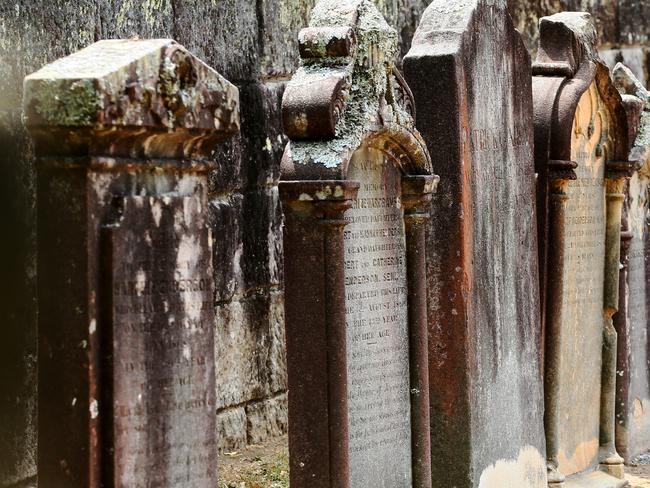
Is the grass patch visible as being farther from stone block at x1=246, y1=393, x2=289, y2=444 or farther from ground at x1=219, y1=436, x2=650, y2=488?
stone block at x1=246, y1=393, x2=289, y2=444

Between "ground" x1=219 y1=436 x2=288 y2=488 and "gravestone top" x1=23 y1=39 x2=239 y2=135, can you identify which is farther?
"ground" x1=219 y1=436 x2=288 y2=488

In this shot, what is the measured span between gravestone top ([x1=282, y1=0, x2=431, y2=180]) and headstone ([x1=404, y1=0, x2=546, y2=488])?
1.07 feet

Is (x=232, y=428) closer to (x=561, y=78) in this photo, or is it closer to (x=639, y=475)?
(x=639, y=475)

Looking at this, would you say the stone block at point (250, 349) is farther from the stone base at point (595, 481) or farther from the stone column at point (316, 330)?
the stone column at point (316, 330)

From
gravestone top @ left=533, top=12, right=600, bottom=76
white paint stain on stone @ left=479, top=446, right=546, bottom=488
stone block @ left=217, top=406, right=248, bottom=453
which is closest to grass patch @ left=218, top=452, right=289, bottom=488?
stone block @ left=217, top=406, right=248, bottom=453

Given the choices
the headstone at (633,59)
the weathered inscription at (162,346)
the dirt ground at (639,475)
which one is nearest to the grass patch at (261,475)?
the dirt ground at (639,475)

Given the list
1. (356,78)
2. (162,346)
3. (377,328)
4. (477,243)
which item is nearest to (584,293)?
(477,243)

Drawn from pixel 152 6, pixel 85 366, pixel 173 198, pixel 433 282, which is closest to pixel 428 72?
pixel 433 282

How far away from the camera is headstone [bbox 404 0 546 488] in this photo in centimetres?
562

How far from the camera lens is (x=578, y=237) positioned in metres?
7.06

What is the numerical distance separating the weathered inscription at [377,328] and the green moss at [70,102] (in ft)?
5.33

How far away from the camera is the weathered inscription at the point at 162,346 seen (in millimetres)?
3611

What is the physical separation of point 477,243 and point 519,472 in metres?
1.10

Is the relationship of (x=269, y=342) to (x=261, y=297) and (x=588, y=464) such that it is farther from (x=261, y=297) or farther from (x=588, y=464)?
(x=588, y=464)
